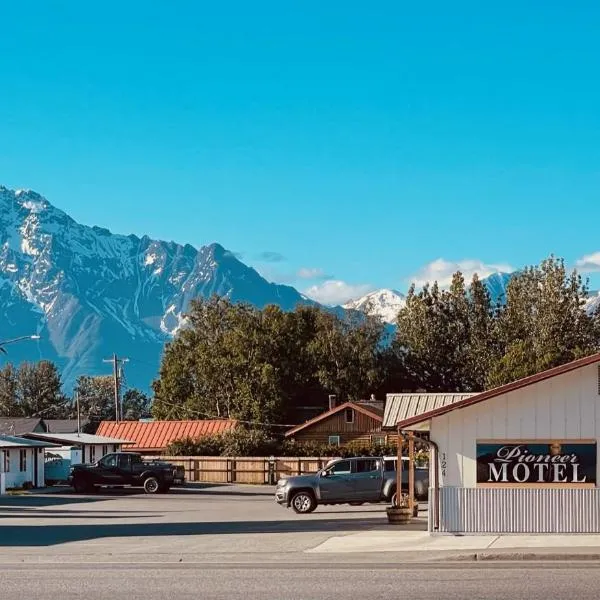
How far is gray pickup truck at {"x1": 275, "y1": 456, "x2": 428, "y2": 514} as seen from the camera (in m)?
41.0

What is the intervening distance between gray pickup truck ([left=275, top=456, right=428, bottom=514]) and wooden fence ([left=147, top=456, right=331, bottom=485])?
2515 cm

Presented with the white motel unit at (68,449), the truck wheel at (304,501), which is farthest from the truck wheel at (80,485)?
the truck wheel at (304,501)

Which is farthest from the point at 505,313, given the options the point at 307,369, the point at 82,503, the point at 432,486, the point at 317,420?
the point at 432,486

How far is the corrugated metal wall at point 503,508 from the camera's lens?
2869 centimetres

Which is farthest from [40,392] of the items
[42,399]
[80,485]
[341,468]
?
[341,468]

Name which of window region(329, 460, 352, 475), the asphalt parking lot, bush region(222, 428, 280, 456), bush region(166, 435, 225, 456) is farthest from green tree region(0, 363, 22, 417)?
window region(329, 460, 352, 475)

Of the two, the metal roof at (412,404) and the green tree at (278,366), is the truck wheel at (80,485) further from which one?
the green tree at (278,366)

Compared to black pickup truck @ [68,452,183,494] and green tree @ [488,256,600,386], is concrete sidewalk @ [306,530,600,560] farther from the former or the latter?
green tree @ [488,256,600,386]

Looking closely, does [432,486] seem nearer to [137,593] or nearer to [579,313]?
[137,593]

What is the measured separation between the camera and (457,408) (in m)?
28.6

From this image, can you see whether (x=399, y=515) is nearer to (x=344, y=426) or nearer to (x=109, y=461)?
(x=109, y=461)

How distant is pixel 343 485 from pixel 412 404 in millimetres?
4253

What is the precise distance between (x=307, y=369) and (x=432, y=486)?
259 ft

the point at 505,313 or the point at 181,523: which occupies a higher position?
the point at 505,313
